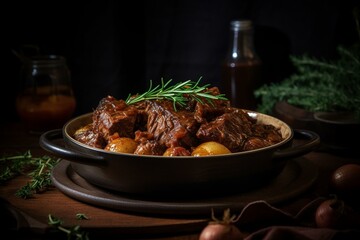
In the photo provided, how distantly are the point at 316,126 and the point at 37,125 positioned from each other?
52.2 inches

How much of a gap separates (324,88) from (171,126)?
1106 millimetres

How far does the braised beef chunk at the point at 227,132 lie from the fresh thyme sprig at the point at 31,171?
22.3 inches

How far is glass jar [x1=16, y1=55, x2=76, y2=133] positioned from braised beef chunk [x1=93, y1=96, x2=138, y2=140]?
857 millimetres

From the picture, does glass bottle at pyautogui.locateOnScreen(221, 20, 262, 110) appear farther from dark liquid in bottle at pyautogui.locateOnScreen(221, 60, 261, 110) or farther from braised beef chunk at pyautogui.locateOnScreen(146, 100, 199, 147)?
braised beef chunk at pyautogui.locateOnScreen(146, 100, 199, 147)

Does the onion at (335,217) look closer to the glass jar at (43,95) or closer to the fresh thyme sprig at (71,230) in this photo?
the fresh thyme sprig at (71,230)

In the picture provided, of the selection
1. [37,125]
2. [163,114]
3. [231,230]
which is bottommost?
[37,125]

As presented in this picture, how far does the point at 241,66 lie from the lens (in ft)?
10.2

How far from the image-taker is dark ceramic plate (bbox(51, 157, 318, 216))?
1.76m

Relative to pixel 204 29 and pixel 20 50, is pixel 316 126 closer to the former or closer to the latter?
pixel 204 29

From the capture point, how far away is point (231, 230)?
1556 mm

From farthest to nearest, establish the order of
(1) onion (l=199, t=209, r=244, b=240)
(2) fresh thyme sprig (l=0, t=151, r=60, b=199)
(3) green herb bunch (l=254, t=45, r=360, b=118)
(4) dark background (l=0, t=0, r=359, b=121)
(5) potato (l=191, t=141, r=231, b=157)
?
1. (4) dark background (l=0, t=0, r=359, b=121)
2. (3) green herb bunch (l=254, t=45, r=360, b=118)
3. (2) fresh thyme sprig (l=0, t=151, r=60, b=199)
4. (5) potato (l=191, t=141, r=231, b=157)
5. (1) onion (l=199, t=209, r=244, b=240)

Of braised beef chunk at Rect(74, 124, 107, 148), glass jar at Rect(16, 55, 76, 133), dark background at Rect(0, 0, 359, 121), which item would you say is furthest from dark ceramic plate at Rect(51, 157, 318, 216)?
dark background at Rect(0, 0, 359, 121)

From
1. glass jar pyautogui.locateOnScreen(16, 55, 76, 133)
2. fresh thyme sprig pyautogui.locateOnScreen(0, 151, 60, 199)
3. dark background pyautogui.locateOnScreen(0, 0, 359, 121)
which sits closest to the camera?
fresh thyme sprig pyautogui.locateOnScreen(0, 151, 60, 199)

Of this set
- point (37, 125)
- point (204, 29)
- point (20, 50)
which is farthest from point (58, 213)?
point (204, 29)
